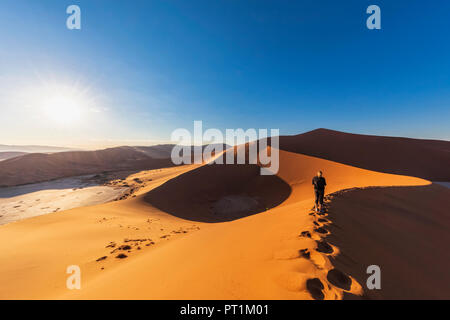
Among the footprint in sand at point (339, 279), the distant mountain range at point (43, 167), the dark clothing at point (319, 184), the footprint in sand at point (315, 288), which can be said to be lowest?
the distant mountain range at point (43, 167)

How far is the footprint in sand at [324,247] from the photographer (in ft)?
9.27

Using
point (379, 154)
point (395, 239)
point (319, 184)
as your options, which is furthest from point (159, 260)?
point (379, 154)

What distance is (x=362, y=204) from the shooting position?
5.72 metres

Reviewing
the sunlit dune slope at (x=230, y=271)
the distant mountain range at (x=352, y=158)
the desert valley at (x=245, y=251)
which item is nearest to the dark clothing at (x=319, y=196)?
the desert valley at (x=245, y=251)

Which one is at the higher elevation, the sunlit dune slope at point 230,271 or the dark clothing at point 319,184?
the dark clothing at point 319,184

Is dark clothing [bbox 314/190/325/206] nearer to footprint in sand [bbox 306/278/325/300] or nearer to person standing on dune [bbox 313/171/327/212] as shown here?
person standing on dune [bbox 313/171/327/212]

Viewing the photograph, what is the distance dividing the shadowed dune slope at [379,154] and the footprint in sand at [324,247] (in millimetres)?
19254

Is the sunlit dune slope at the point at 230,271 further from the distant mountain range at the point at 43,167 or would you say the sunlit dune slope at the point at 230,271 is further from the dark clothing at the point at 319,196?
the distant mountain range at the point at 43,167

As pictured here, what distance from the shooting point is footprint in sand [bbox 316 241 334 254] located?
2.82 m
